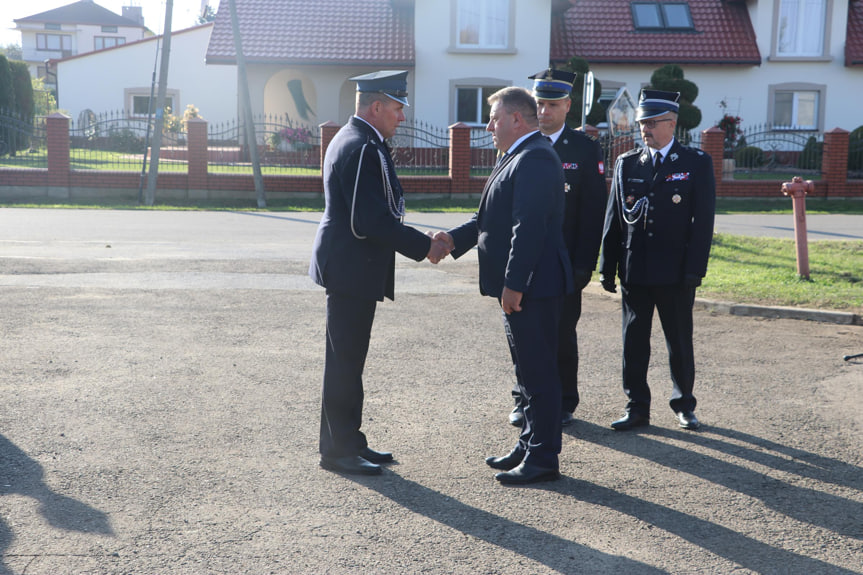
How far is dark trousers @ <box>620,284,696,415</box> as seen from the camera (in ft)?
17.4

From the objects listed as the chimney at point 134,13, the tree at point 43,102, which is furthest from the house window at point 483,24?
the chimney at point 134,13

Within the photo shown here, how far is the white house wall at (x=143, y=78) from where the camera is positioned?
126 feet

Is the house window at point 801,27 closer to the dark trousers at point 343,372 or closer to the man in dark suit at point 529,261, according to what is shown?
the man in dark suit at point 529,261

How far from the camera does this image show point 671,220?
5.26m

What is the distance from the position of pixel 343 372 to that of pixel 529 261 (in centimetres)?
111

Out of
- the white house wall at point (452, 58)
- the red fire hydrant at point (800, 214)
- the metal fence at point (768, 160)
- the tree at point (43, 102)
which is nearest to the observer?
the red fire hydrant at point (800, 214)

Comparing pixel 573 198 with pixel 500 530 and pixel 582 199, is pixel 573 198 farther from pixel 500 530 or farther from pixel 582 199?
pixel 500 530

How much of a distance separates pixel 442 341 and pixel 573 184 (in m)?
2.47

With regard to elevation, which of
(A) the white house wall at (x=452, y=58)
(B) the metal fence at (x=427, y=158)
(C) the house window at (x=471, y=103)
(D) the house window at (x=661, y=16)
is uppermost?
(D) the house window at (x=661, y=16)

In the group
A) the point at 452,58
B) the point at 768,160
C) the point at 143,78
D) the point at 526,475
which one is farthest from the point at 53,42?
the point at 526,475

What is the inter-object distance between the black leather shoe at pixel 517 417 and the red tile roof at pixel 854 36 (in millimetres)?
27796

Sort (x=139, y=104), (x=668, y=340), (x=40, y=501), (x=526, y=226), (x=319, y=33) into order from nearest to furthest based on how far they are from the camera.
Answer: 1. (x=40, y=501)
2. (x=526, y=226)
3. (x=668, y=340)
4. (x=319, y=33)
5. (x=139, y=104)

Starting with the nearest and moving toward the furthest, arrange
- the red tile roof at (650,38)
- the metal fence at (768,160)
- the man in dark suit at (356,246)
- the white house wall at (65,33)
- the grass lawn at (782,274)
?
the man in dark suit at (356,246), the grass lawn at (782,274), the metal fence at (768,160), the red tile roof at (650,38), the white house wall at (65,33)

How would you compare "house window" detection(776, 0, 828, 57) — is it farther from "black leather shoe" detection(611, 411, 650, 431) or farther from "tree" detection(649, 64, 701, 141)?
"black leather shoe" detection(611, 411, 650, 431)
